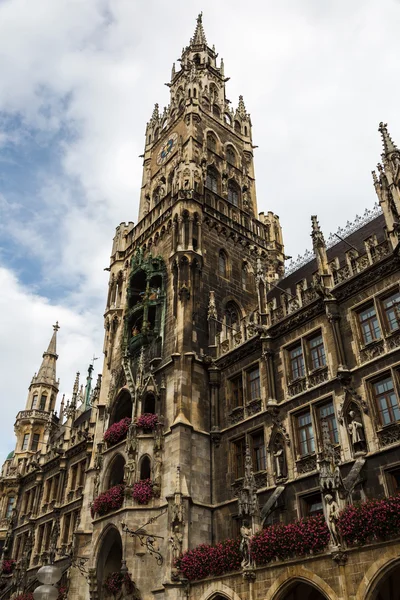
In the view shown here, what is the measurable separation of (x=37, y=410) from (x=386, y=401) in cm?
4025

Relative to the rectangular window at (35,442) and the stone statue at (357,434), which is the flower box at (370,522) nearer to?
the stone statue at (357,434)

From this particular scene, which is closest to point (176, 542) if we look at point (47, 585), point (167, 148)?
point (47, 585)

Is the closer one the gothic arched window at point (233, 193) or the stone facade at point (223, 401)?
the stone facade at point (223, 401)

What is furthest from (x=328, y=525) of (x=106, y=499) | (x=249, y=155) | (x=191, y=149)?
(x=249, y=155)

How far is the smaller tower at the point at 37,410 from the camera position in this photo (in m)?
51.0

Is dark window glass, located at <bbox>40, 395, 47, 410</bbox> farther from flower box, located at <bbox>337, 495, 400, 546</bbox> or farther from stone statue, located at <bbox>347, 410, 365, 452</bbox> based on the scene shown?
flower box, located at <bbox>337, 495, 400, 546</bbox>

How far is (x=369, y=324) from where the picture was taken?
21906 millimetres

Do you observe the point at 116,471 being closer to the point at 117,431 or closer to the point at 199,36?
the point at 117,431

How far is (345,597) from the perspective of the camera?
1595 cm

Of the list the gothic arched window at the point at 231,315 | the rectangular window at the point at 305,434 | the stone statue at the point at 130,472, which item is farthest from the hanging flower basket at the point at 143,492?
the gothic arched window at the point at 231,315

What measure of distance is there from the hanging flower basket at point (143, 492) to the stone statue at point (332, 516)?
10.2 m

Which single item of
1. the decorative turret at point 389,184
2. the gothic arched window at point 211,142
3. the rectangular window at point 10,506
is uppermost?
the gothic arched window at point 211,142

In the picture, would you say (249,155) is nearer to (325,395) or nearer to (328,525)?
(325,395)

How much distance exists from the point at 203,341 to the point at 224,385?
2925mm
